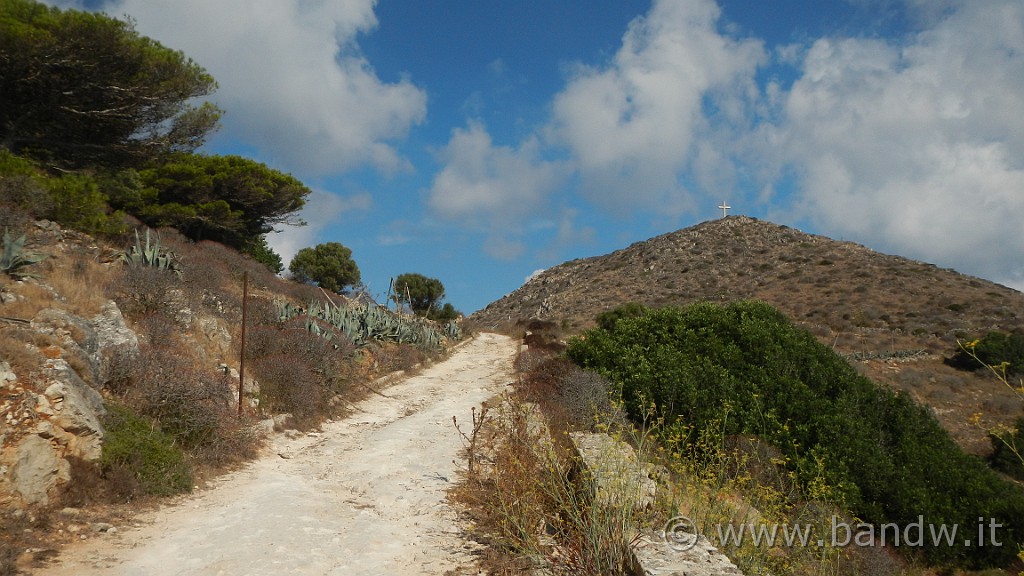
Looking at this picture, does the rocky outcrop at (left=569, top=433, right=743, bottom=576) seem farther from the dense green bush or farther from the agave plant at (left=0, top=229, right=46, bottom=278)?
the agave plant at (left=0, top=229, right=46, bottom=278)

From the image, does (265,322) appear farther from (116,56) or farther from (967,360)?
(967,360)

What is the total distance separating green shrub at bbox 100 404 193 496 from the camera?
21.2 ft

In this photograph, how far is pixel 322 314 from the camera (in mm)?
17016

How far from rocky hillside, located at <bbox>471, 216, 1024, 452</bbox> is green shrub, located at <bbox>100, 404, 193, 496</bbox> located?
20235mm

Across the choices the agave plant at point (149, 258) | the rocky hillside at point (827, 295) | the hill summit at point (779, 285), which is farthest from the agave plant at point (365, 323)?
the hill summit at point (779, 285)

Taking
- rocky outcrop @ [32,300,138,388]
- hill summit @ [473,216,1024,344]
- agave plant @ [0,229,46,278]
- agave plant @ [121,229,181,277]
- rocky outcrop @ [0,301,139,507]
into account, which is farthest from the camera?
hill summit @ [473,216,1024,344]

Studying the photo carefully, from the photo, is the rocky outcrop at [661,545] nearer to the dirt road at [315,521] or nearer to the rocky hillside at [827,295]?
the dirt road at [315,521]

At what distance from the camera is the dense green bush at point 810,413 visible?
29.7 ft

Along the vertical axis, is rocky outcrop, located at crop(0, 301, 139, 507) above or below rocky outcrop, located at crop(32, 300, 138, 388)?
below

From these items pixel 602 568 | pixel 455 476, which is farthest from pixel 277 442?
pixel 602 568

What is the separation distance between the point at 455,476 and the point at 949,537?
23.1 ft

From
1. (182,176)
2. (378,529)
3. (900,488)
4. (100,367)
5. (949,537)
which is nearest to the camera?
(378,529)

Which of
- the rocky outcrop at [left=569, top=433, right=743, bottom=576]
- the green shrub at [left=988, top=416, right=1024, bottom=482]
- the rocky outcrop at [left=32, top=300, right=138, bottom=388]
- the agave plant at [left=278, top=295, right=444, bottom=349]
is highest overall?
the agave plant at [left=278, top=295, right=444, bottom=349]

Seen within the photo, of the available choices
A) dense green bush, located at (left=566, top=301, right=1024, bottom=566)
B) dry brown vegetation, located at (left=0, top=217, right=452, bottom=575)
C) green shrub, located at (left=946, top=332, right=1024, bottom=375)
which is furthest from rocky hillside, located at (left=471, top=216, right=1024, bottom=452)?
dry brown vegetation, located at (left=0, top=217, right=452, bottom=575)
